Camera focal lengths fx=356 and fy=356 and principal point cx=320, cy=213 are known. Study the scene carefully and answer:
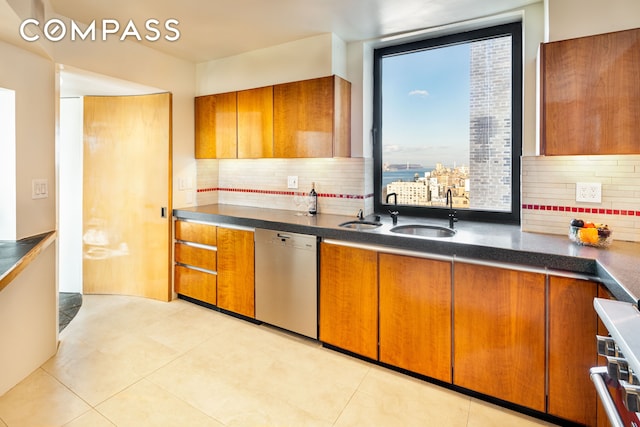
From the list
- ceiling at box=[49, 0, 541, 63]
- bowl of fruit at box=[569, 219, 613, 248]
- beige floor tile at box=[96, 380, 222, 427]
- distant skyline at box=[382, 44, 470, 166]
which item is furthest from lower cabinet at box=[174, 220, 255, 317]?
bowl of fruit at box=[569, 219, 613, 248]

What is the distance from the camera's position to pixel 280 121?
307cm

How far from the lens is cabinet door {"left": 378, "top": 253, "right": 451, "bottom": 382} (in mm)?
2088

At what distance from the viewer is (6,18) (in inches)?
69.6

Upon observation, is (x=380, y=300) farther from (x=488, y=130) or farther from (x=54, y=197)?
(x=54, y=197)

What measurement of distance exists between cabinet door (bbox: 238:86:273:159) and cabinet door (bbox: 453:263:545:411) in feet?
6.46

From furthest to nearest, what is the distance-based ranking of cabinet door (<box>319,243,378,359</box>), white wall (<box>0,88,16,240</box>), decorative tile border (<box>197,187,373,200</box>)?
1. decorative tile border (<box>197,187,373,200</box>)
2. cabinet door (<box>319,243,378,359</box>)
3. white wall (<box>0,88,16,240</box>)

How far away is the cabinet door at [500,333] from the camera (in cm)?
184

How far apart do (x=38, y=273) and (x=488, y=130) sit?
3362mm

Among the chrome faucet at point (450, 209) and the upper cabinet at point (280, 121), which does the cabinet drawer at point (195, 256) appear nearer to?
the upper cabinet at point (280, 121)

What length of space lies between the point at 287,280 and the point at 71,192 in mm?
2625

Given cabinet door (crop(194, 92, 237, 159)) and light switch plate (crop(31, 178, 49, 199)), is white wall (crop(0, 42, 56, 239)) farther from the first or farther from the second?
cabinet door (crop(194, 92, 237, 159))

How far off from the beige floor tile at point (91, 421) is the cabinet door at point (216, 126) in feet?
7.38

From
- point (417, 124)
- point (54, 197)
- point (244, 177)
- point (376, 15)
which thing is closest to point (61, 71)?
point (54, 197)

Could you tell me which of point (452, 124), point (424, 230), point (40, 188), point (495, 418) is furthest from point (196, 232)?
point (495, 418)
